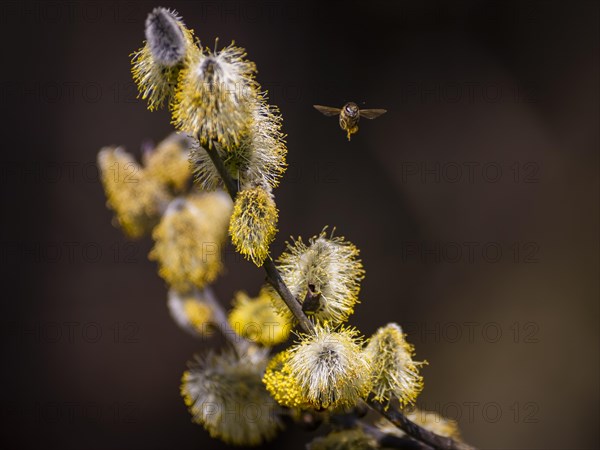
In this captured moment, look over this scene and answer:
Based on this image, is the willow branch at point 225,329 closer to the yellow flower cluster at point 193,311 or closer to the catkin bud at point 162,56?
the yellow flower cluster at point 193,311

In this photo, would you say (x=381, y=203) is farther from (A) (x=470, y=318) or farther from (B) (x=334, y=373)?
(B) (x=334, y=373)

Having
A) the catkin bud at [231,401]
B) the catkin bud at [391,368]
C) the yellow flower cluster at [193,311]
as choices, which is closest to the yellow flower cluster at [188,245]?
the yellow flower cluster at [193,311]

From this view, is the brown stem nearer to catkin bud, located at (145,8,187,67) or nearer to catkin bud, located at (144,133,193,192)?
catkin bud, located at (145,8,187,67)

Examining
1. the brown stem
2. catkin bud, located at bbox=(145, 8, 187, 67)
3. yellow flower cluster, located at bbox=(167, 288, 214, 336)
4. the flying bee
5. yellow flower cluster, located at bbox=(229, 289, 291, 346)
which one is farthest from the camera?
yellow flower cluster, located at bbox=(167, 288, 214, 336)

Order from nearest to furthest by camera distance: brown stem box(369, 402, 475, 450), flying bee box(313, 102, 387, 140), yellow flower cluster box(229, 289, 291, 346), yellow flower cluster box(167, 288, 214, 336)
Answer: brown stem box(369, 402, 475, 450) → flying bee box(313, 102, 387, 140) → yellow flower cluster box(229, 289, 291, 346) → yellow flower cluster box(167, 288, 214, 336)

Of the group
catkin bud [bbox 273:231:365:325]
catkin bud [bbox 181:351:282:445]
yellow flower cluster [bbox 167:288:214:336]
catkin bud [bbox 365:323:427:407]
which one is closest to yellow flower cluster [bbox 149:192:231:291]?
yellow flower cluster [bbox 167:288:214:336]

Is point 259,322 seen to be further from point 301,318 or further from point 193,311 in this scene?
point 301,318
